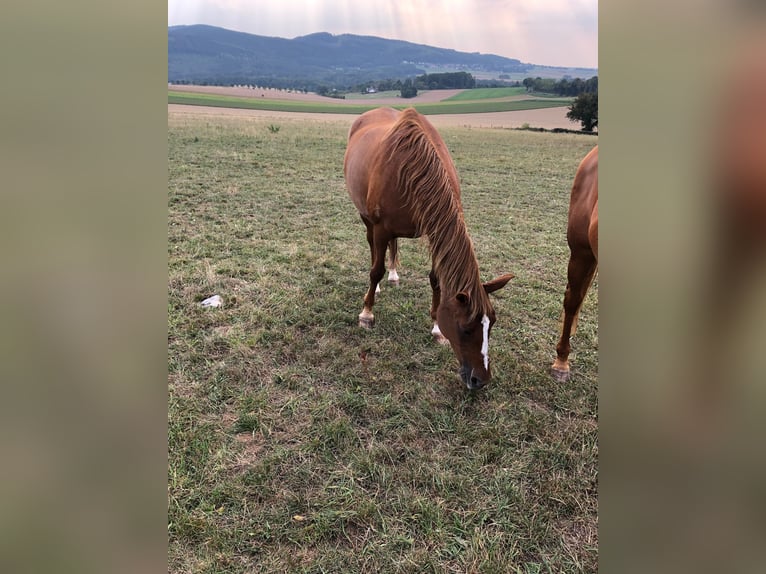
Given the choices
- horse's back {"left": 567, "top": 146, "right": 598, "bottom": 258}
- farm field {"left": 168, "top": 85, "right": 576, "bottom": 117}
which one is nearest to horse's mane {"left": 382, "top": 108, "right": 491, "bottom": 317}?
horse's back {"left": 567, "top": 146, "right": 598, "bottom": 258}

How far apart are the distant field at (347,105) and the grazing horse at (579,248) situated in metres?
11.9

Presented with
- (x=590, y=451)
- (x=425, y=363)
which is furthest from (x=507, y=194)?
(x=590, y=451)

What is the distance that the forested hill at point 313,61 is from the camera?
33.2 feet

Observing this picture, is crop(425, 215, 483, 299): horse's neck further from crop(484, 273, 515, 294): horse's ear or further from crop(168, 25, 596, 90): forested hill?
crop(168, 25, 596, 90): forested hill

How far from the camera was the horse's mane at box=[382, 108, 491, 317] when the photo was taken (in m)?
2.95

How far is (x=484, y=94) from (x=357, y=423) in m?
18.4

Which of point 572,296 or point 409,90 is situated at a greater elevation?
point 409,90

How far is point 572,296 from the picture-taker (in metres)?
3.28

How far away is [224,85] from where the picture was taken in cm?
2519

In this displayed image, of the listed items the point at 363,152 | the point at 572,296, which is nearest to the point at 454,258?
the point at 572,296

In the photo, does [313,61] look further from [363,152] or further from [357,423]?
[357,423]
